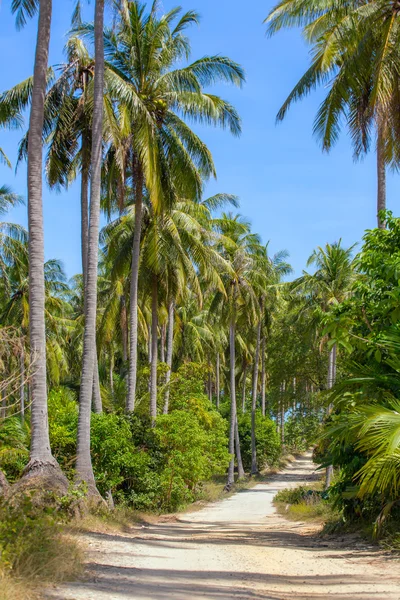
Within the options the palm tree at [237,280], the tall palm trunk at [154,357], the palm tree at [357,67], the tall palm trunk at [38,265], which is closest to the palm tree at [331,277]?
the palm tree at [237,280]

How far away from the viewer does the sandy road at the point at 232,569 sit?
6719 mm

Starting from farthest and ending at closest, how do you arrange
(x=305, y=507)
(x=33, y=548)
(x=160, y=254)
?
(x=160, y=254) < (x=305, y=507) < (x=33, y=548)

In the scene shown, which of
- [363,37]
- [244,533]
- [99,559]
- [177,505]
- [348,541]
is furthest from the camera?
[177,505]

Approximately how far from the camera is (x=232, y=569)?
8.68 meters

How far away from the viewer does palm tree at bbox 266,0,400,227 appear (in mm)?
13805

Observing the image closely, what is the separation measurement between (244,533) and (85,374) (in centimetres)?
545

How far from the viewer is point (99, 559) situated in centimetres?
872

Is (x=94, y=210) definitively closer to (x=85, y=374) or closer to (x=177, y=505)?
(x=85, y=374)

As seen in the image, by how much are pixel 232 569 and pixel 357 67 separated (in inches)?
427

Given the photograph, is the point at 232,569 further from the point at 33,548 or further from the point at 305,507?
the point at 305,507

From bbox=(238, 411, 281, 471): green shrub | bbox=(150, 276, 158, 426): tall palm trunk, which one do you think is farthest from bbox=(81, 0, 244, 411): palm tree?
bbox=(238, 411, 281, 471): green shrub

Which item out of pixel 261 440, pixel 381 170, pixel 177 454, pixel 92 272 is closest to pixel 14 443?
pixel 92 272

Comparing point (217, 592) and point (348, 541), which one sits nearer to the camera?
point (217, 592)

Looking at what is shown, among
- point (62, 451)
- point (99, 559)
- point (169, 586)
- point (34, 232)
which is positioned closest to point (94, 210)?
point (34, 232)
